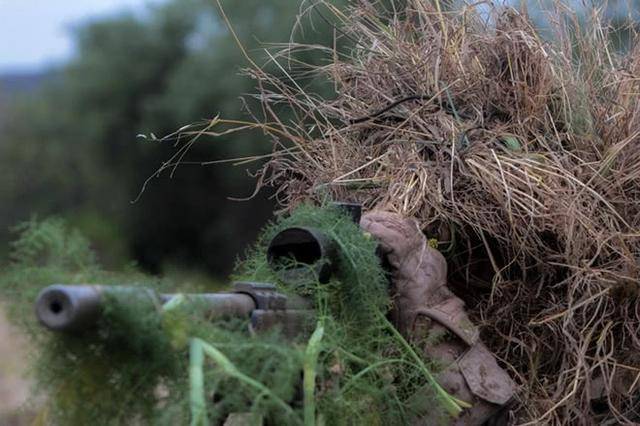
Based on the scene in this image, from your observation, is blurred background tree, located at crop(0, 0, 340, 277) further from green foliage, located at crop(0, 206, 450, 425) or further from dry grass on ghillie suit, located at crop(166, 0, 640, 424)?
green foliage, located at crop(0, 206, 450, 425)

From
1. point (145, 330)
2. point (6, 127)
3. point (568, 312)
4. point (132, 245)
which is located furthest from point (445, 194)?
point (6, 127)

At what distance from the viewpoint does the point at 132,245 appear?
23156 millimetres

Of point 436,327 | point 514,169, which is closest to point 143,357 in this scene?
point 436,327

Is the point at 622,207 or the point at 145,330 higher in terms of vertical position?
the point at 145,330

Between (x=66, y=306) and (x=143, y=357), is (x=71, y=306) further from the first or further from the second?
(x=143, y=357)

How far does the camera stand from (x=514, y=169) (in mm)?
3947

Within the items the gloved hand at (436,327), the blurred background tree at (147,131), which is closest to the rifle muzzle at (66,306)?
the gloved hand at (436,327)

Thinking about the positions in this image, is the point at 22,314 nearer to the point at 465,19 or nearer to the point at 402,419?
the point at 402,419

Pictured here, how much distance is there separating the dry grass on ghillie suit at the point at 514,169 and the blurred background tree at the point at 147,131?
58.4 feet

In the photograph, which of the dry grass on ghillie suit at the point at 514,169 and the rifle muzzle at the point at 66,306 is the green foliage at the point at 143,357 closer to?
the rifle muzzle at the point at 66,306

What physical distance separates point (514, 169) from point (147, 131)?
2203 cm

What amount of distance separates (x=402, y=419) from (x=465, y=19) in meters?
1.80

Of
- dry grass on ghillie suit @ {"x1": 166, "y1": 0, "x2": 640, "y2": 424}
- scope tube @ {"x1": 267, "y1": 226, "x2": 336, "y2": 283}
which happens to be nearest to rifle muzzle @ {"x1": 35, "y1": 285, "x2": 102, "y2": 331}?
scope tube @ {"x1": 267, "y1": 226, "x2": 336, "y2": 283}

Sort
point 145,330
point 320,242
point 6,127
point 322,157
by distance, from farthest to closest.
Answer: point 6,127, point 322,157, point 320,242, point 145,330
